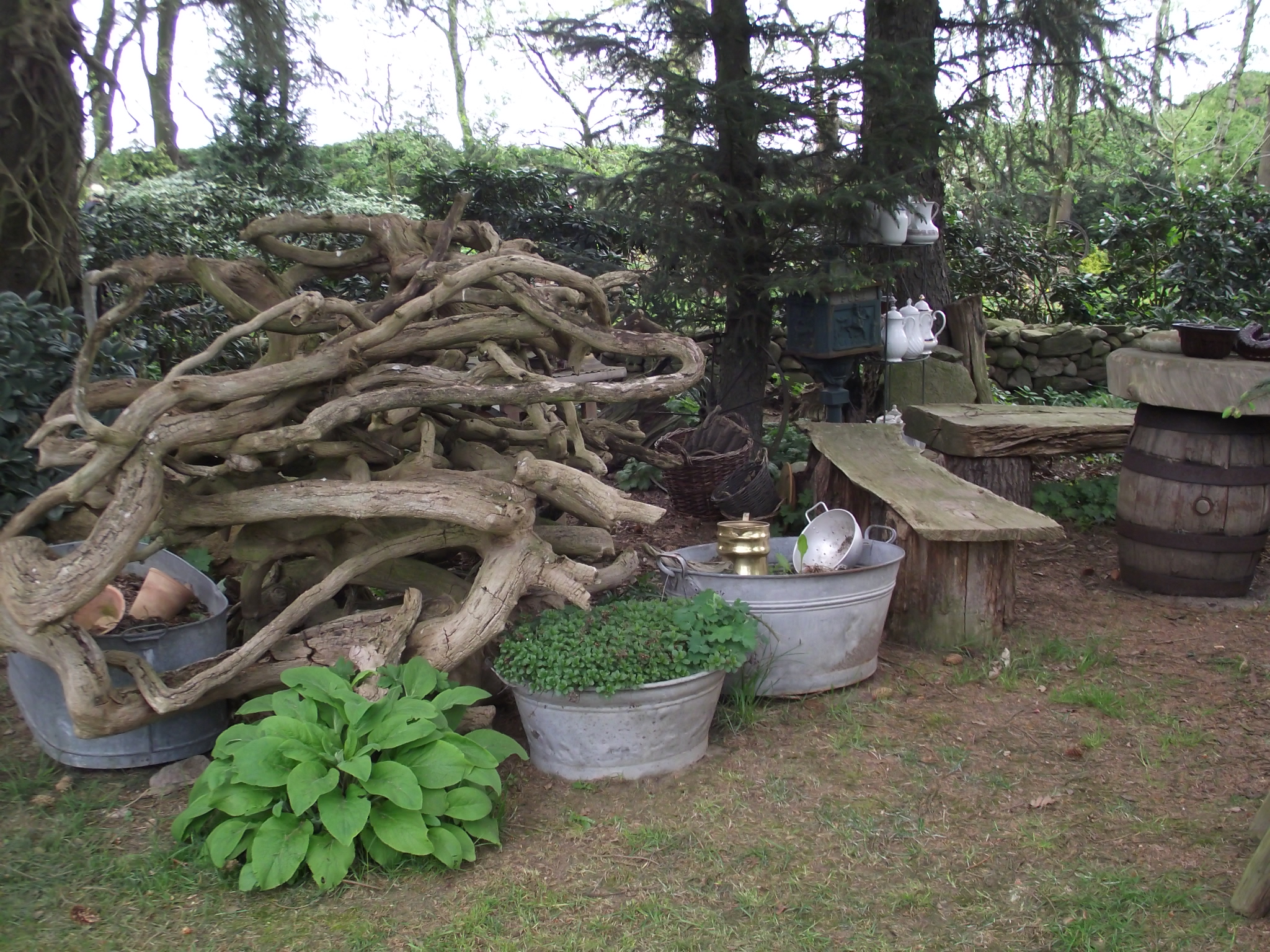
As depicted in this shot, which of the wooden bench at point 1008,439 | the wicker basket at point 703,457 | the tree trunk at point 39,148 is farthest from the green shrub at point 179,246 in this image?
the wooden bench at point 1008,439

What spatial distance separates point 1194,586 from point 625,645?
3374 millimetres

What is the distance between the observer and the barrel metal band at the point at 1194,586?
509 cm

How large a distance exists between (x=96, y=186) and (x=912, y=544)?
10.9 meters

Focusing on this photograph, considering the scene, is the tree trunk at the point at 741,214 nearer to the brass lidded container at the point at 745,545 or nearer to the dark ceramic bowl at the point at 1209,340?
the dark ceramic bowl at the point at 1209,340

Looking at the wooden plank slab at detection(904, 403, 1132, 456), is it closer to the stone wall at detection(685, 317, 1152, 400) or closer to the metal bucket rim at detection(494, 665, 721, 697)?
the metal bucket rim at detection(494, 665, 721, 697)

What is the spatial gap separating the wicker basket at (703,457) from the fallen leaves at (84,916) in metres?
3.60

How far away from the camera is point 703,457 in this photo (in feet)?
19.3

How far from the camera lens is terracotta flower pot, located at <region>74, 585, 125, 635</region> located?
348cm

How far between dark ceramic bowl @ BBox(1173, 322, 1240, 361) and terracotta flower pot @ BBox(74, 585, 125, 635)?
16.1 feet

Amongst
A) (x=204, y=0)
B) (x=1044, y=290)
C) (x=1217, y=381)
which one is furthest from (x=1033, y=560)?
(x=1044, y=290)

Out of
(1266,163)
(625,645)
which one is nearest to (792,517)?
(625,645)

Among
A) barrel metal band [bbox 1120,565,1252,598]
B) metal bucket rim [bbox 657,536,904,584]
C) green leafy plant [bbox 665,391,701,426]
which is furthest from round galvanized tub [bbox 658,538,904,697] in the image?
green leafy plant [bbox 665,391,701,426]

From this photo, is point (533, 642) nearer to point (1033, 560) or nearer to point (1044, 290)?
point (1033, 560)

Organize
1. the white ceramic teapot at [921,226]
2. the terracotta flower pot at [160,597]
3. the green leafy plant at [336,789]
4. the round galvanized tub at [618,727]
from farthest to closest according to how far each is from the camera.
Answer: the white ceramic teapot at [921,226] < the terracotta flower pot at [160,597] < the round galvanized tub at [618,727] < the green leafy plant at [336,789]
